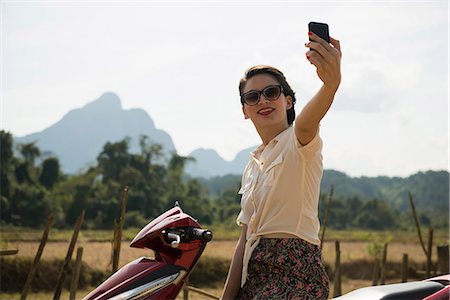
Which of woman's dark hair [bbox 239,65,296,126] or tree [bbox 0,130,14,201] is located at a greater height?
tree [bbox 0,130,14,201]

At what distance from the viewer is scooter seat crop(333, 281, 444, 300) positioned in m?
2.11

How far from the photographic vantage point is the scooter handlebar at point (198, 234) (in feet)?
6.15

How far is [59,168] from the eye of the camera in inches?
826

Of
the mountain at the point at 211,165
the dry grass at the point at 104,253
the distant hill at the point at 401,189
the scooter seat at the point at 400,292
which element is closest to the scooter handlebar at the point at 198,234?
the scooter seat at the point at 400,292

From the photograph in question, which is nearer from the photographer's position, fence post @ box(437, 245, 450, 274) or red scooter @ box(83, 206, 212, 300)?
red scooter @ box(83, 206, 212, 300)

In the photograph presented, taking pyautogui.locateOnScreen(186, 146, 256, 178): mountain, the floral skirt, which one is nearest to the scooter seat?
the floral skirt

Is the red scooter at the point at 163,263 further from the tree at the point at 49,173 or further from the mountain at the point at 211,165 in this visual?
the mountain at the point at 211,165

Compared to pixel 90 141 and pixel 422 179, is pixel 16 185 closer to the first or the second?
pixel 422 179

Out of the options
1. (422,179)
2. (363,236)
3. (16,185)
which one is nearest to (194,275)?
(16,185)

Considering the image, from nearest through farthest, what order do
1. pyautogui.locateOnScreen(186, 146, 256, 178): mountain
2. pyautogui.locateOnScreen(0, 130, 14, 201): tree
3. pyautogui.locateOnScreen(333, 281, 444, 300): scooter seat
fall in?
pyautogui.locateOnScreen(333, 281, 444, 300): scooter seat < pyautogui.locateOnScreen(0, 130, 14, 201): tree < pyautogui.locateOnScreen(186, 146, 256, 178): mountain

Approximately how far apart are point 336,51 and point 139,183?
66.1 ft

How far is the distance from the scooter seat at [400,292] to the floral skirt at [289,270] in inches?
9.9

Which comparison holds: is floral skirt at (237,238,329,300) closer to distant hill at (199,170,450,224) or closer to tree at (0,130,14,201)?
tree at (0,130,14,201)

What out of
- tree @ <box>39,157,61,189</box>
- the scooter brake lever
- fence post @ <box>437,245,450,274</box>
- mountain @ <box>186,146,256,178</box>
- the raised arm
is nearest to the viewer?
the raised arm
